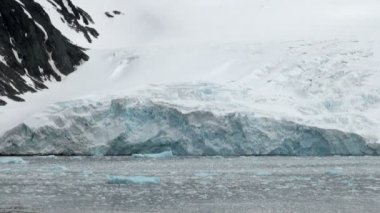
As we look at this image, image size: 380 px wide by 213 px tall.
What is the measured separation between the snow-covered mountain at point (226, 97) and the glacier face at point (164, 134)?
1.5 inches

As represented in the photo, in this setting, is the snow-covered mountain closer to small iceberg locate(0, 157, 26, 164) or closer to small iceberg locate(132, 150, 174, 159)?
small iceberg locate(132, 150, 174, 159)

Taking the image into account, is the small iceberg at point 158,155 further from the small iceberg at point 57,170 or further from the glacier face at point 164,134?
the small iceberg at point 57,170

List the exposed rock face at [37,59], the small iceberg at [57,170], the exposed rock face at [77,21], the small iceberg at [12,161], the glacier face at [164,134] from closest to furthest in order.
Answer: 1. the small iceberg at [57,170]
2. the small iceberg at [12,161]
3. the glacier face at [164,134]
4. the exposed rock face at [37,59]
5. the exposed rock face at [77,21]

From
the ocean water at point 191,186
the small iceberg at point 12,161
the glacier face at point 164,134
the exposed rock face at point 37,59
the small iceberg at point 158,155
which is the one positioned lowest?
the ocean water at point 191,186

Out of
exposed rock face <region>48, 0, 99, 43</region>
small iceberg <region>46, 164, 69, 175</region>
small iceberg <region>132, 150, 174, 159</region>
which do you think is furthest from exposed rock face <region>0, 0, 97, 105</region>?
small iceberg <region>46, 164, 69, 175</region>

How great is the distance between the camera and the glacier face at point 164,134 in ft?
Result: 97.7

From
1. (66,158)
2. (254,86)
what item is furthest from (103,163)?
(254,86)

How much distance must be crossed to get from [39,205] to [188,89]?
58.3ft

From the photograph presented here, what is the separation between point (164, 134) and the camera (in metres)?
29.9

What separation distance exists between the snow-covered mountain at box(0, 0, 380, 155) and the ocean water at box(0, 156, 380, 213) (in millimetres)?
1265

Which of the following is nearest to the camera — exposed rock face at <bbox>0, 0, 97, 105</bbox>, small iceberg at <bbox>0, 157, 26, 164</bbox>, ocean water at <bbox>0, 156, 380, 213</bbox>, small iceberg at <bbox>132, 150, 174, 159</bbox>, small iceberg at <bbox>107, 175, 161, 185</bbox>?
ocean water at <bbox>0, 156, 380, 213</bbox>

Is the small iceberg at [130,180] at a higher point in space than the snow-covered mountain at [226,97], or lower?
lower

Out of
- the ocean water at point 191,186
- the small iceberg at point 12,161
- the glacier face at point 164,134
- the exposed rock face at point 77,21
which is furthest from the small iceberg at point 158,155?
the exposed rock face at point 77,21

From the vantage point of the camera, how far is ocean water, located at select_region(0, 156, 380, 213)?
15.9 meters
